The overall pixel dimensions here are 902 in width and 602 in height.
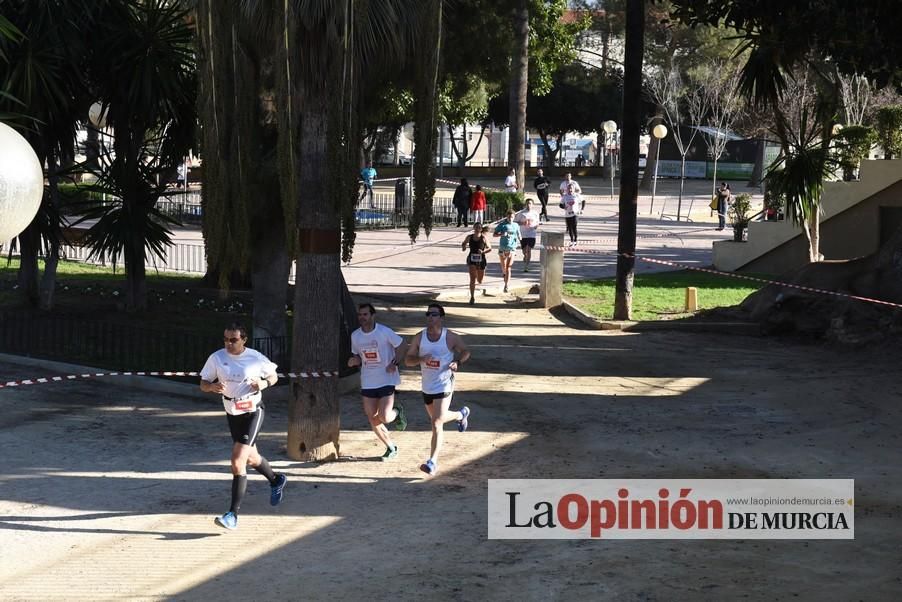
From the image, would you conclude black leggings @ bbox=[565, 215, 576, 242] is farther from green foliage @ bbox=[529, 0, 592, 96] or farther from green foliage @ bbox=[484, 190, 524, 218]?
green foliage @ bbox=[484, 190, 524, 218]

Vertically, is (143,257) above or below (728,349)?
above

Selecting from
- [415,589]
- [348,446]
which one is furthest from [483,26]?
[415,589]

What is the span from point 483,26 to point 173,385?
9.10 meters

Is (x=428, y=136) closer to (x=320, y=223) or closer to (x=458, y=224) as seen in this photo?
(x=320, y=223)

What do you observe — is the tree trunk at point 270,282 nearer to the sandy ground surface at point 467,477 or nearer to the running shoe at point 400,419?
the sandy ground surface at point 467,477

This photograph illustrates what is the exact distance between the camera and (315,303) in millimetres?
11633

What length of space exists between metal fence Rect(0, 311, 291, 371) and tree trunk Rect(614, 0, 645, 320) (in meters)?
6.39

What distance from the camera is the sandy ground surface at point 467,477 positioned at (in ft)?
27.1

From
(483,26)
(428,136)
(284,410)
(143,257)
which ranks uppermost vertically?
(483,26)

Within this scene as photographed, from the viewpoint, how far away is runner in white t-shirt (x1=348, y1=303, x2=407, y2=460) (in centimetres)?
1123

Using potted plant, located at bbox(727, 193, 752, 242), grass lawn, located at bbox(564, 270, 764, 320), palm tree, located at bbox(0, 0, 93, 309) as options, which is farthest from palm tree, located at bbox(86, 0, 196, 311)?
potted plant, located at bbox(727, 193, 752, 242)

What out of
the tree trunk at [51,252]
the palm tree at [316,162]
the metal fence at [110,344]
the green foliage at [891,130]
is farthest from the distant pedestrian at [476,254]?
the palm tree at [316,162]

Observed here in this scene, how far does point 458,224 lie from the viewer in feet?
124

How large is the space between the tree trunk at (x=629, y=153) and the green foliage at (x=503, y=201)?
19.3m
